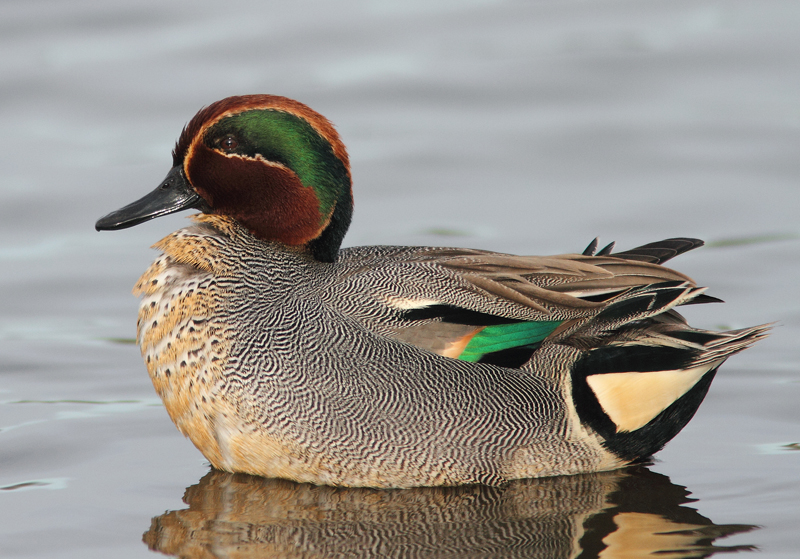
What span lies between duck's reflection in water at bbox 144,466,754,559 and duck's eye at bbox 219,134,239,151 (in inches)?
54.3

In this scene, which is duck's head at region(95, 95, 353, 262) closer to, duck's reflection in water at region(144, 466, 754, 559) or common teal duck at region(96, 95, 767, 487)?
common teal duck at region(96, 95, 767, 487)

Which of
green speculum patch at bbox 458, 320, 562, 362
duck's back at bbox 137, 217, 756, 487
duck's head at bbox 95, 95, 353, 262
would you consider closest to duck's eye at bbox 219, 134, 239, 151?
duck's head at bbox 95, 95, 353, 262

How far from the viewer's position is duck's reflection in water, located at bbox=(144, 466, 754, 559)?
14.8 feet

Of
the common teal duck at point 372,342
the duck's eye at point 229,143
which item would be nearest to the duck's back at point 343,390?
the common teal duck at point 372,342

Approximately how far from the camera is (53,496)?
505cm

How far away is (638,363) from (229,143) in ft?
6.29

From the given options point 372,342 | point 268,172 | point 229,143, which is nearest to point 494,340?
point 372,342

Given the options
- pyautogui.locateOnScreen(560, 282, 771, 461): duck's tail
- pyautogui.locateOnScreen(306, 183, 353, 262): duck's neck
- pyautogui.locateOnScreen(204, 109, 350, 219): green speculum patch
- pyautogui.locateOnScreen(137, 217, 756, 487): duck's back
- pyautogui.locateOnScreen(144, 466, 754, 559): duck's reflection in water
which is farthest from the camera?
pyautogui.locateOnScreen(306, 183, 353, 262): duck's neck

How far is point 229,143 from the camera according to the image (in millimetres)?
5156

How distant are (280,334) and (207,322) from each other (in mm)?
304

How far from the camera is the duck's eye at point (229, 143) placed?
5152 millimetres

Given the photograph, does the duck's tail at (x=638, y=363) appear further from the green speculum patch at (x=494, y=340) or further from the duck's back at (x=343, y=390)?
the green speculum patch at (x=494, y=340)

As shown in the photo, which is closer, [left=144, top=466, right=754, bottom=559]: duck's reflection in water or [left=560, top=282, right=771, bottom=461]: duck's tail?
[left=144, top=466, right=754, bottom=559]: duck's reflection in water

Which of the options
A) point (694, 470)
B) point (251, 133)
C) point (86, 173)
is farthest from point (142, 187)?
point (694, 470)
